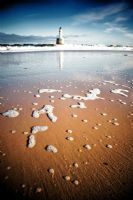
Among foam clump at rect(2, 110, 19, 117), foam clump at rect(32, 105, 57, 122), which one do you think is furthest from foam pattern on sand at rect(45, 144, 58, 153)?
foam clump at rect(2, 110, 19, 117)

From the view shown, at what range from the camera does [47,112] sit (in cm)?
406

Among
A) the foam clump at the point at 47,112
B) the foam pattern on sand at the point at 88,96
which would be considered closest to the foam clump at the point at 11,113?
the foam clump at the point at 47,112

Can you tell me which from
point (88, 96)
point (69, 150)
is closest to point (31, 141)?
point (69, 150)

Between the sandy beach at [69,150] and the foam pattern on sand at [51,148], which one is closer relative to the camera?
the sandy beach at [69,150]

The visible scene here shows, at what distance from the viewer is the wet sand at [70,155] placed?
205 centimetres

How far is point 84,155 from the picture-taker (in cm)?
262

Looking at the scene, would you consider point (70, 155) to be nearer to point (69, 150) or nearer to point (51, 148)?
point (69, 150)

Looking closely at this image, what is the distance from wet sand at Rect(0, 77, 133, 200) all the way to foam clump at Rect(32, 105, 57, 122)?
0.31ft

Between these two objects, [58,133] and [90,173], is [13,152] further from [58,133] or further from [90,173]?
[90,173]

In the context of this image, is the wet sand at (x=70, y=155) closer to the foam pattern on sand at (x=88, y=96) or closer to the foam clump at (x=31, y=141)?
the foam clump at (x=31, y=141)

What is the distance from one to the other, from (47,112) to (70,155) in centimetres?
161

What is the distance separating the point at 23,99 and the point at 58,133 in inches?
80.8

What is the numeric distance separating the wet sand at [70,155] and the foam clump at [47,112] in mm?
95

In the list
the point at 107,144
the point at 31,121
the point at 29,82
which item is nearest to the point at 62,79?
the point at 29,82
